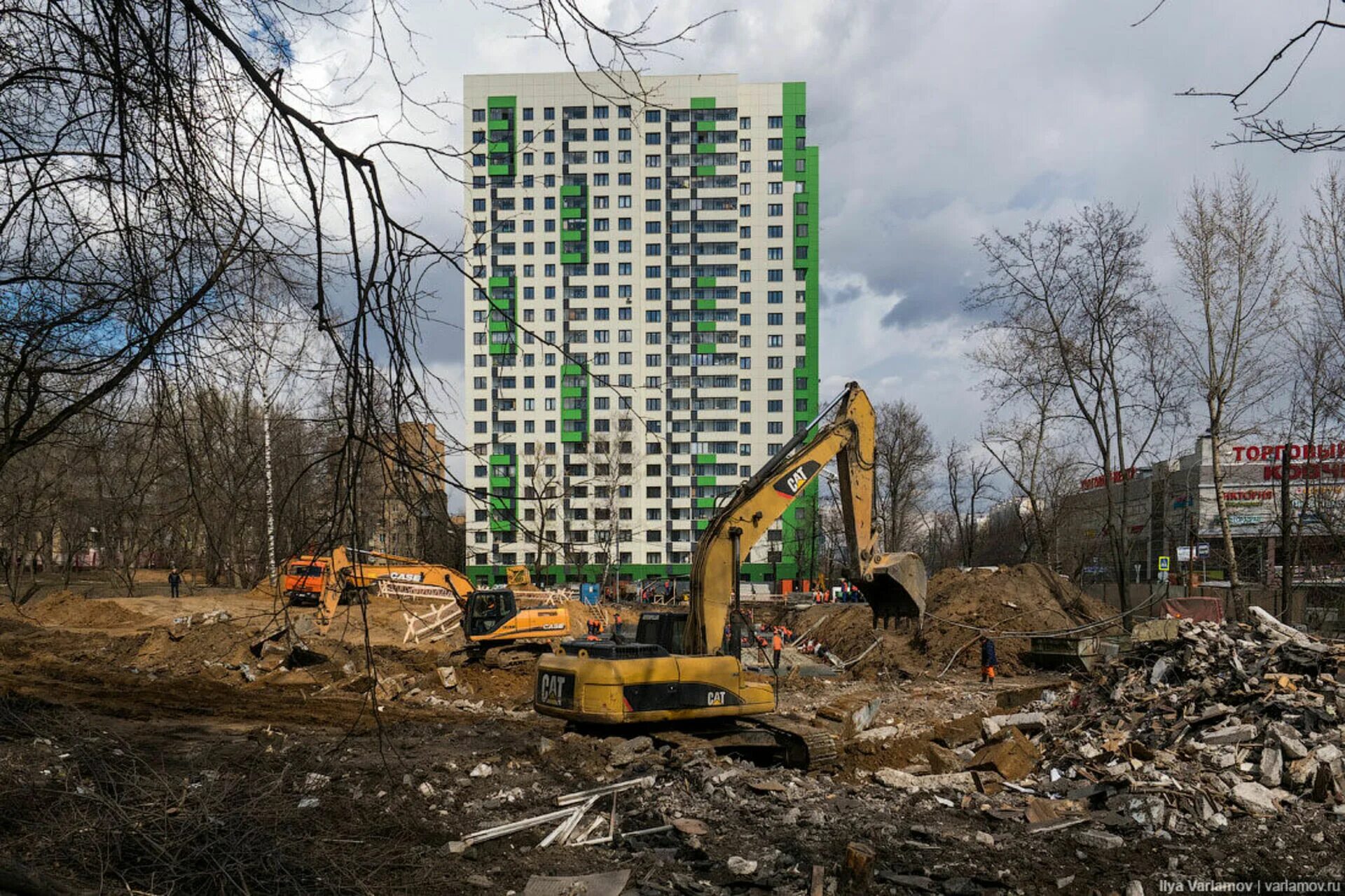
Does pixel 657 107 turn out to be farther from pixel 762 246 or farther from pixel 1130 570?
pixel 762 246

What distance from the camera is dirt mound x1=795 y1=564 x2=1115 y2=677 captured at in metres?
24.9

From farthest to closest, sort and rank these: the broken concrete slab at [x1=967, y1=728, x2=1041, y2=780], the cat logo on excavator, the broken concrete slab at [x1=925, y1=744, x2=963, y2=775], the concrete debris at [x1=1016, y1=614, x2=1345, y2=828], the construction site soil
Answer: the cat logo on excavator, the broken concrete slab at [x1=925, y1=744, x2=963, y2=775], the broken concrete slab at [x1=967, y1=728, x2=1041, y2=780], the concrete debris at [x1=1016, y1=614, x2=1345, y2=828], the construction site soil

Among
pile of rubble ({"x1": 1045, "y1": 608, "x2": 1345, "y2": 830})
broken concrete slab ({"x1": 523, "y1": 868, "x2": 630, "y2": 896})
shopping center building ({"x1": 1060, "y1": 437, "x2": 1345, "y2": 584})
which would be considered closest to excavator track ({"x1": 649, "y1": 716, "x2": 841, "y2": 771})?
pile of rubble ({"x1": 1045, "y1": 608, "x2": 1345, "y2": 830})

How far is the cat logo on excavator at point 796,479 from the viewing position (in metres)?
13.7

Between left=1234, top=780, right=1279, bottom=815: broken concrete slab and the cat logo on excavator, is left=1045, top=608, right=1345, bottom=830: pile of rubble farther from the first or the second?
the cat logo on excavator

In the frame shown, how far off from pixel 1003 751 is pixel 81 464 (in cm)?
1030

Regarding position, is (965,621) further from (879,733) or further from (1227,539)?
(879,733)

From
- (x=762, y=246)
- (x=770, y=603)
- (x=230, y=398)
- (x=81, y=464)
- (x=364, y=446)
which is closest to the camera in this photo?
(x=364, y=446)

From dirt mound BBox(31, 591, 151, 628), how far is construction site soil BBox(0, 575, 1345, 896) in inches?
612

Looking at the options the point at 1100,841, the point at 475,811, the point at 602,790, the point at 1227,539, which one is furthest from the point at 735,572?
the point at 1227,539

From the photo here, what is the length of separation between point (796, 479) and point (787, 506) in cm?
115

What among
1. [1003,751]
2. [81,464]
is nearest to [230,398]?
[81,464]

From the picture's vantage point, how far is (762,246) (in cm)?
7525

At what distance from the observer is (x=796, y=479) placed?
45.5 ft
